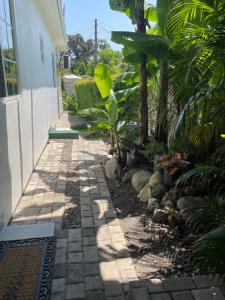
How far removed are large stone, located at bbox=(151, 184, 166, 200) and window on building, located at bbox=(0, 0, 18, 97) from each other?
2.54 metres

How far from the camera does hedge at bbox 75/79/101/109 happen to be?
52.5 feet

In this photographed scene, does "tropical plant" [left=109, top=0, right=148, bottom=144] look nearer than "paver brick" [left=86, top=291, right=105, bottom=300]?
No

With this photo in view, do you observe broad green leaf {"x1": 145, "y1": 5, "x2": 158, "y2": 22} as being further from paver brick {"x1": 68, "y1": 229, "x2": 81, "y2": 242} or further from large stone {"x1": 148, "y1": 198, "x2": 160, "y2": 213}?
paver brick {"x1": 68, "y1": 229, "x2": 81, "y2": 242}

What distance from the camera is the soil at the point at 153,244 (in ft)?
9.45

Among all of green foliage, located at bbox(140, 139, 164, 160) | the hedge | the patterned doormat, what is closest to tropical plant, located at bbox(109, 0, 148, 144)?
green foliage, located at bbox(140, 139, 164, 160)

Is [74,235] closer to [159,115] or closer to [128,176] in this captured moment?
[128,176]

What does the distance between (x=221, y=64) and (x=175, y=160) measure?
77.5 inches

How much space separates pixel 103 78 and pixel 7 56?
2200 millimetres

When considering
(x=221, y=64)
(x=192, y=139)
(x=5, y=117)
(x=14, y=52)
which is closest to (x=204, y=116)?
(x=221, y=64)

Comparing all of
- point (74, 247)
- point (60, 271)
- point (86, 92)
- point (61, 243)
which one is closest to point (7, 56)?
point (61, 243)

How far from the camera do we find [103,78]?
6016 millimetres

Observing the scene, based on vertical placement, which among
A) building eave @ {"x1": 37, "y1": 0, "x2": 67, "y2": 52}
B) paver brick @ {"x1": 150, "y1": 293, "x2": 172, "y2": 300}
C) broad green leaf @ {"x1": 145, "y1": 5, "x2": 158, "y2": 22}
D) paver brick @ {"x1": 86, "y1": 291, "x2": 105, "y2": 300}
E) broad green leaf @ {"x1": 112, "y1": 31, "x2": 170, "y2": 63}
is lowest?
paver brick @ {"x1": 86, "y1": 291, "x2": 105, "y2": 300}

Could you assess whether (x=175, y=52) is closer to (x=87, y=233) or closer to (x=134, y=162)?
(x=134, y=162)

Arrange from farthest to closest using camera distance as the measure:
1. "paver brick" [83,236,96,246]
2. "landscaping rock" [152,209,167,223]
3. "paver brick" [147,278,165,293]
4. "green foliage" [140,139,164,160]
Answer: "green foliage" [140,139,164,160] < "landscaping rock" [152,209,167,223] < "paver brick" [83,236,96,246] < "paver brick" [147,278,165,293]
